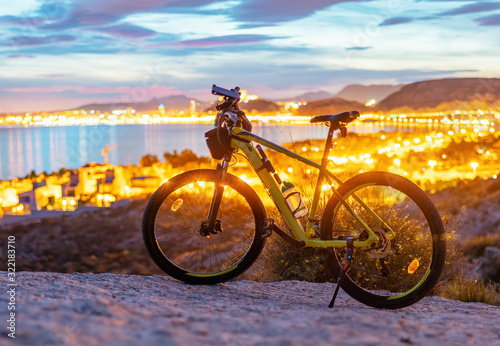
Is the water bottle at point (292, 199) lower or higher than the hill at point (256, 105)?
lower

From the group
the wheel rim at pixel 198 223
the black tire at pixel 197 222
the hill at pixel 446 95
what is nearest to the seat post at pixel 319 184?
the black tire at pixel 197 222

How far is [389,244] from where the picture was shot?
13.0 ft

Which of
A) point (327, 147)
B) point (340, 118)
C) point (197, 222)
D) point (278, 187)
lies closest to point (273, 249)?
point (197, 222)

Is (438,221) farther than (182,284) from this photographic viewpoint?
No

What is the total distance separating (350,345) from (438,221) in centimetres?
149

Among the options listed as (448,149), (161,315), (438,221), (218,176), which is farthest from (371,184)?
(448,149)

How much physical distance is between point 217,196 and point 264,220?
0.44m

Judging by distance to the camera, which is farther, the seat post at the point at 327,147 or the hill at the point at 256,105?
the hill at the point at 256,105

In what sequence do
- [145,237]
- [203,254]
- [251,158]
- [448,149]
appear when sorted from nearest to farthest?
[251,158], [145,237], [203,254], [448,149]

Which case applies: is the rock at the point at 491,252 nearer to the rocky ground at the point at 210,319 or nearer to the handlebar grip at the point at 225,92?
the rocky ground at the point at 210,319

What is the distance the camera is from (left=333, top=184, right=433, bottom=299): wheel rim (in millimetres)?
4012

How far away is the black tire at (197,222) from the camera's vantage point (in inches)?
170

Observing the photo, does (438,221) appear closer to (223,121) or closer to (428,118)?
(223,121)

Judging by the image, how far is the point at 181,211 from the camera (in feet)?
14.8
